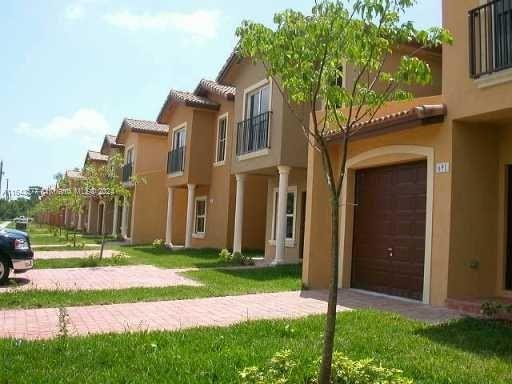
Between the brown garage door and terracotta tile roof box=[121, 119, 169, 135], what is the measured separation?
758 inches

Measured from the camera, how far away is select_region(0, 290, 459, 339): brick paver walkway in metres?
Result: 7.24

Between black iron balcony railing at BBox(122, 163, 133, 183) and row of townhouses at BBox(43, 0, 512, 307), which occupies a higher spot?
black iron balcony railing at BBox(122, 163, 133, 183)

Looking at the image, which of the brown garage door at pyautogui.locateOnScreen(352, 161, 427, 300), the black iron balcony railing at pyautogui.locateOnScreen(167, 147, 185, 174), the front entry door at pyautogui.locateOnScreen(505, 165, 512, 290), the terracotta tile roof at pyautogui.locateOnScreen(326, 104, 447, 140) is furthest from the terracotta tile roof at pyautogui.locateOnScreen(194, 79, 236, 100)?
the front entry door at pyautogui.locateOnScreen(505, 165, 512, 290)

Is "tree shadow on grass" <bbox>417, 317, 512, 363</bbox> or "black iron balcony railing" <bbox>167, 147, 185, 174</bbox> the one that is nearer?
"tree shadow on grass" <bbox>417, 317, 512, 363</bbox>

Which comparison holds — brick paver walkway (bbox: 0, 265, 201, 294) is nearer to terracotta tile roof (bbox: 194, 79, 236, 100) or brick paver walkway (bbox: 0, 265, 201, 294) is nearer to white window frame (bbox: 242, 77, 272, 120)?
white window frame (bbox: 242, 77, 272, 120)

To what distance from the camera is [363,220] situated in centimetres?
1140

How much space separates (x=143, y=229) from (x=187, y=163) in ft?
22.7

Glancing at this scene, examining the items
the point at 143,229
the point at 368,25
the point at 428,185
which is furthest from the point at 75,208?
the point at 368,25

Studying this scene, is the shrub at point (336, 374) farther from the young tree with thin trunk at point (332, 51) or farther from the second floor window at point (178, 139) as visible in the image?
the second floor window at point (178, 139)

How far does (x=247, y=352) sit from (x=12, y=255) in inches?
299

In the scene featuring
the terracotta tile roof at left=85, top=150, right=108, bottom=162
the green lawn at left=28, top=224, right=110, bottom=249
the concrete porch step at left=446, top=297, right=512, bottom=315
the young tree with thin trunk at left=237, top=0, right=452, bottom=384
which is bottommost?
the green lawn at left=28, top=224, right=110, bottom=249

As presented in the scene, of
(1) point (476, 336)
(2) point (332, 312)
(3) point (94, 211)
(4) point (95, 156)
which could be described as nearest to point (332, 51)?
(2) point (332, 312)

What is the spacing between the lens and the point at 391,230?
34.7 feet

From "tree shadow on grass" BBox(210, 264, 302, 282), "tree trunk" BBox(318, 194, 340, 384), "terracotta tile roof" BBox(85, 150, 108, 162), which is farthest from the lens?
"terracotta tile roof" BBox(85, 150, 108, 162)
